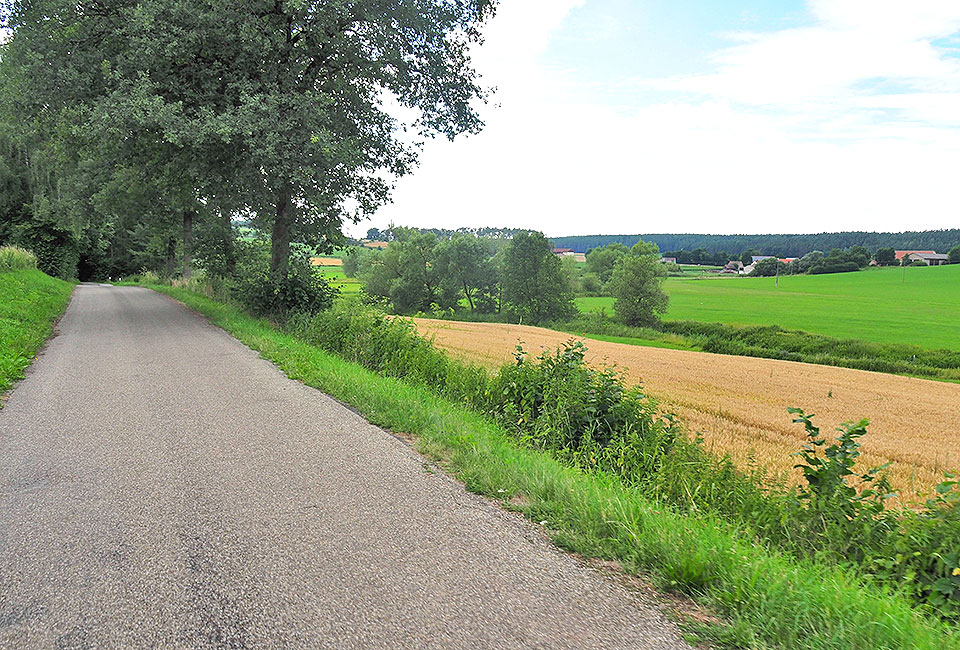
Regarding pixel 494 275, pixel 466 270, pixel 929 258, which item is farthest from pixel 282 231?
pixel 929 258

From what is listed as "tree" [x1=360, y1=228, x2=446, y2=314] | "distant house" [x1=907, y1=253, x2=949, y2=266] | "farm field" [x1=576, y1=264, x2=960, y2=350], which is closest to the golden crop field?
"farm field" [x1=576, y1=264, x2=960, y2=350]

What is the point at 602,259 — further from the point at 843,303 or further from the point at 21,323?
the point at 21,323

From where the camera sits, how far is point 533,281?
6888 cm

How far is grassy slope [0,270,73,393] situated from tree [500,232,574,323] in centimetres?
5066

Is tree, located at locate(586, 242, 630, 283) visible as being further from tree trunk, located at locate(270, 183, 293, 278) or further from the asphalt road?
the asphalt road

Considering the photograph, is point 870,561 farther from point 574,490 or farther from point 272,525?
point 272,525

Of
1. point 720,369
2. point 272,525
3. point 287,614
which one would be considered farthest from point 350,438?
point 720,369

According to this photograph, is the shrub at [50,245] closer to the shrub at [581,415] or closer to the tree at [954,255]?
the shrub at [581,415]

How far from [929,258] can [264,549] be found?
12271cm

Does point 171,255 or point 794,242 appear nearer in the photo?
point 171,255

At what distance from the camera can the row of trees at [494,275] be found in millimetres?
63812

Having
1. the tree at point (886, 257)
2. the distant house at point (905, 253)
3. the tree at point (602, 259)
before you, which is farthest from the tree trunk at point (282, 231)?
the distant house at point (905, 253)

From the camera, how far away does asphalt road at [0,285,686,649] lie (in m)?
2.74

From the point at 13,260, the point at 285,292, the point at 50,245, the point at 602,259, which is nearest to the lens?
the point at 285,292
